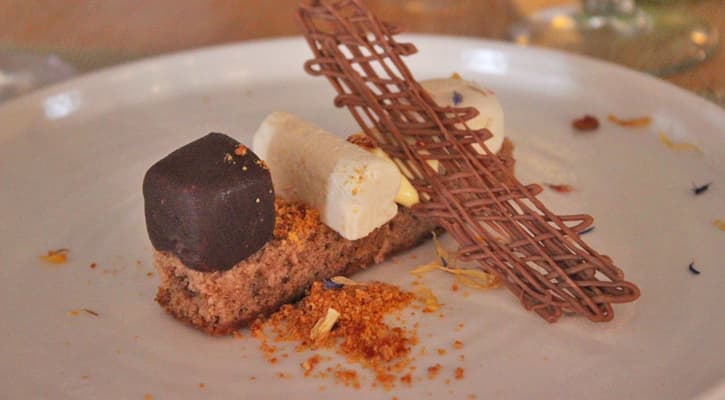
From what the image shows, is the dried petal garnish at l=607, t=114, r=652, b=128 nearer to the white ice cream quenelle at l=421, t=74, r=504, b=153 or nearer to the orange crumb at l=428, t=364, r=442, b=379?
the white ice cream quenelle at l=421, t=74, r=504, b=153

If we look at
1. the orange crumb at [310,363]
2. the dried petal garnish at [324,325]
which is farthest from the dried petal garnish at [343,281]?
the orange crumb at [310,363]

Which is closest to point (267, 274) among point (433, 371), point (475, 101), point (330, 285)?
point (330, 285)

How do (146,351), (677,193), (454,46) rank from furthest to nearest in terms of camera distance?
(454,46), (677,193), (146,351)

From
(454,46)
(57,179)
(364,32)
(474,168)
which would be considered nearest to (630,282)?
(474,168)

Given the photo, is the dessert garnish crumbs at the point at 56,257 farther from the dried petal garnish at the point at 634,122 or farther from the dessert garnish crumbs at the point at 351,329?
the dried petal garnish at the point at 634,122

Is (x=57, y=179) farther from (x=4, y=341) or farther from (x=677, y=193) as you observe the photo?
(x=677, y=193)

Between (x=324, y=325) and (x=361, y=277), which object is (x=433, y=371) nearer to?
(x=324, y=325)
